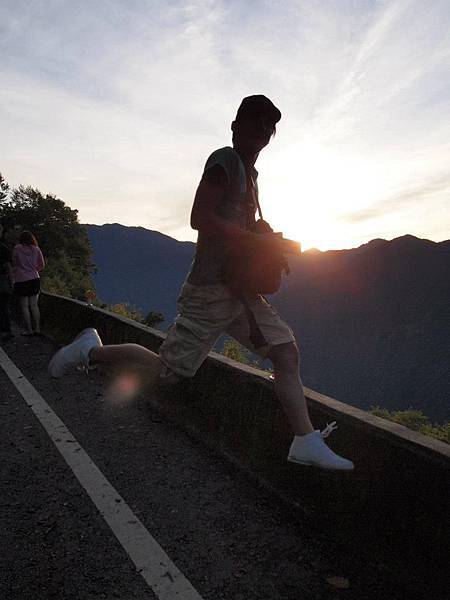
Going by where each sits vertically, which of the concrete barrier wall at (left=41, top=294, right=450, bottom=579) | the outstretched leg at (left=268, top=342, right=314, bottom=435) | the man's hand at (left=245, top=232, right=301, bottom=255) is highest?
the man's hand at (left=245, top=232, right=301, bottom=255)

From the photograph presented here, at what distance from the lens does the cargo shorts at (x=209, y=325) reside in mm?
2500

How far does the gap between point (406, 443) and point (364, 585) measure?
63cm

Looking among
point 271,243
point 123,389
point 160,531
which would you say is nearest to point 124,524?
point 160,531

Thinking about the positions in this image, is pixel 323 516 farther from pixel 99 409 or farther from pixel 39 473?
pixel 99 409

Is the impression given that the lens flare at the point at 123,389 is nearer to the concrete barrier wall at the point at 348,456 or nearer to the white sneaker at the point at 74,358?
the concrete barrier wall at the point at 348,456

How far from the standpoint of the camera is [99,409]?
4.28m

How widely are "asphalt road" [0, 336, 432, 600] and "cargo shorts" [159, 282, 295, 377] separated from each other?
2.52 ft

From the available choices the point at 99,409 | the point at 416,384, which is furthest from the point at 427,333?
the point at 99,409

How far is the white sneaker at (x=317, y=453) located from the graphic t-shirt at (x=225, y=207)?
91cm

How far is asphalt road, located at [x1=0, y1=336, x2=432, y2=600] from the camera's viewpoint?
6.54 ft

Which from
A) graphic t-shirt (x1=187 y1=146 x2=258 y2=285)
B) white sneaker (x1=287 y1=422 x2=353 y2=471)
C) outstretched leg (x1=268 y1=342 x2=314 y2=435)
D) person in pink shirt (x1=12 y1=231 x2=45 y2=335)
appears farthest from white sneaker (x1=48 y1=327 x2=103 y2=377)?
person in pink shirt (x1=12 y1=231 x2=45 y2=335)

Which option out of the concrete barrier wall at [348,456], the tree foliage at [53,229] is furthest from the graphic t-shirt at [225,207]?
the tree foliage at [53,229]

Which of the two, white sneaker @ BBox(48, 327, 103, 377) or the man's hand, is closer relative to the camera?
the man's hand

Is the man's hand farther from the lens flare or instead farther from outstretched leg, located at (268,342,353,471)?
the lens flare
